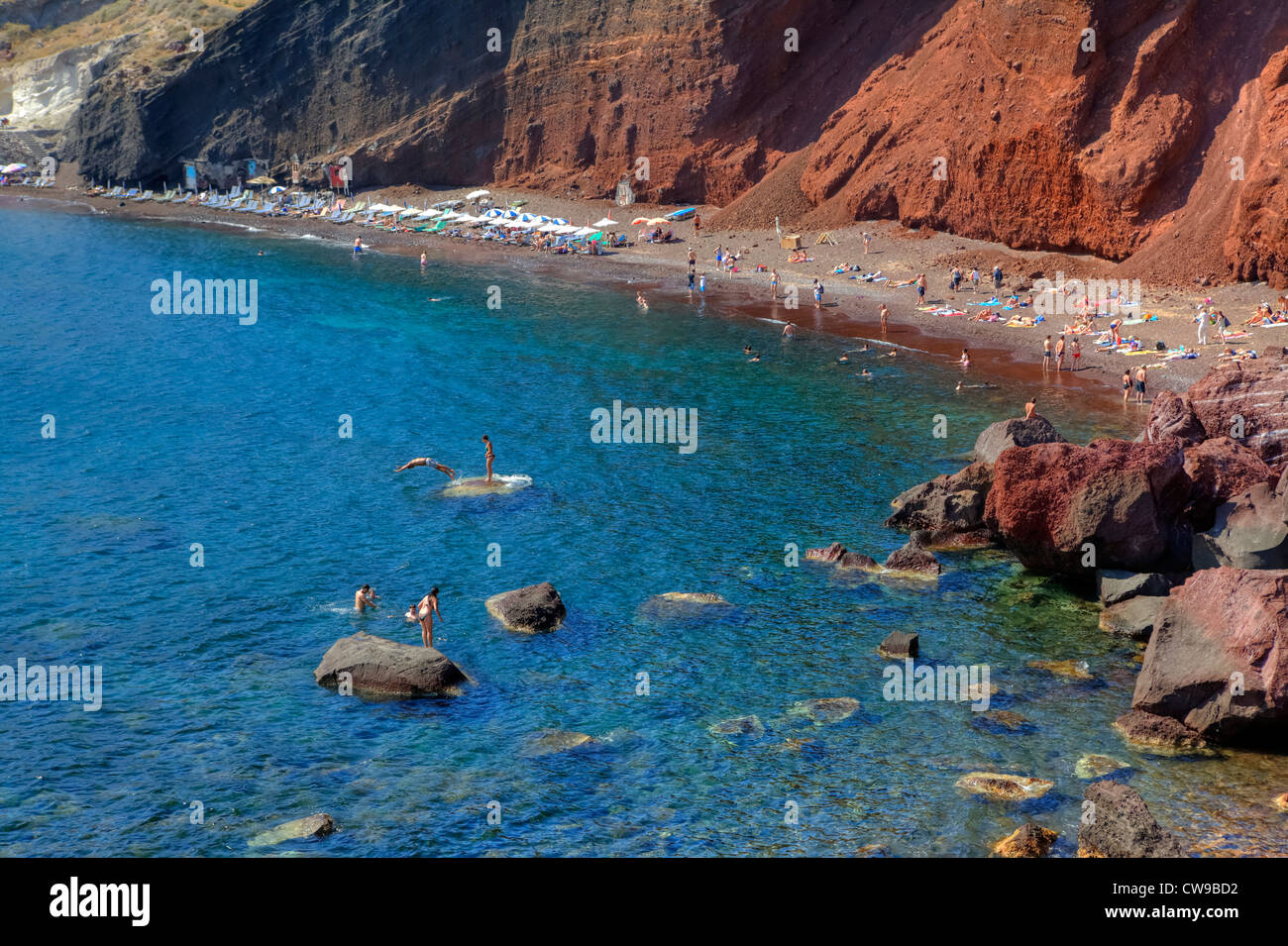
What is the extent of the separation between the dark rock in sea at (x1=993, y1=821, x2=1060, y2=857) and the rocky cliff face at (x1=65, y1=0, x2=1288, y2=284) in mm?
45179

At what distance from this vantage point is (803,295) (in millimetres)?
77625

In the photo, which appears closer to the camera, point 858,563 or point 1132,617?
point 1132,617

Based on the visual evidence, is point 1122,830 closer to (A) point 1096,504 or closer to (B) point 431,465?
(A) point 1096,504

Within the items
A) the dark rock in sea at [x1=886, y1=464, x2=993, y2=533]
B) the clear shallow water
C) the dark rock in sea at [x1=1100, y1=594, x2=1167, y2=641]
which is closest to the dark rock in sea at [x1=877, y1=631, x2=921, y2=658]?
the clear shallow water

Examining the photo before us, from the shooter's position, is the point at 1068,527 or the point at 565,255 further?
the point at 565,255

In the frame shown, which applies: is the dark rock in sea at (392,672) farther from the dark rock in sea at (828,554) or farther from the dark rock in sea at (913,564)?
the dark rock in sea at (913,564)

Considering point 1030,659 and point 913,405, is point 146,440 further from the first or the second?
point 1030,659

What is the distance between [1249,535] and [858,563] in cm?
1175

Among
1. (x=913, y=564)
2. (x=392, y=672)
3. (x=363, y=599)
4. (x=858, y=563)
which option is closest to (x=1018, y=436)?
(x=913, y=564)

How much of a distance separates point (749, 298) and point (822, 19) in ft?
102

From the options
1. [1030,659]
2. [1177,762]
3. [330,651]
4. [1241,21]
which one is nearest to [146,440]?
[330,651]

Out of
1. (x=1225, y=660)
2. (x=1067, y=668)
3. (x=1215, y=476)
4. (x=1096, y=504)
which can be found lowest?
(x=1067, y=668)

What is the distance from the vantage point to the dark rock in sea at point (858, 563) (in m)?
38.3

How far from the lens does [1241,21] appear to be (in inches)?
2571
